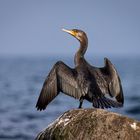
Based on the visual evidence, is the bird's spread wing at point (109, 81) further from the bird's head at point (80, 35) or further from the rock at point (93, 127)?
the rock at point (93, 127)

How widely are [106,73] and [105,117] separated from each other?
10.6 feet

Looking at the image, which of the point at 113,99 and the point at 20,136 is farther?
the point at 20,136

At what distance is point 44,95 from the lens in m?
16.9

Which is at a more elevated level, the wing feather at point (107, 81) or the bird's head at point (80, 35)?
the bird's head at point (80, 35)

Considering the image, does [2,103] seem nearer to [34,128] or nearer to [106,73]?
[34,128]

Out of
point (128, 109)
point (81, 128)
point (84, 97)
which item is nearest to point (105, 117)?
point (81, 128)

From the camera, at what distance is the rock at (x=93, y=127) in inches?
545

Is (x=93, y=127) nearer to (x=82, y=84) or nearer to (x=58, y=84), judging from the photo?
(x=82, y=84)

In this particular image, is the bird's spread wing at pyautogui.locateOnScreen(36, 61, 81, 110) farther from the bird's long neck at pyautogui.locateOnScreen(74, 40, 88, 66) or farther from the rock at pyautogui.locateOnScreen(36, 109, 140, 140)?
the rock at pyautogui.locateOnScreen(36, 109, 140, 140)

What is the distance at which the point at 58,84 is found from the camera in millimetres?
16875

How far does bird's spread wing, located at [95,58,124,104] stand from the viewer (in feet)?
55.7

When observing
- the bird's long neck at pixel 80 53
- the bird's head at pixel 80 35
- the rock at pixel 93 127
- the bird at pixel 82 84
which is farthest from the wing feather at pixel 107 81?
the rock at pixel 93 127

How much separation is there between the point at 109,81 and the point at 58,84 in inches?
41.3

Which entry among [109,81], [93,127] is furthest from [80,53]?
[93,127]
